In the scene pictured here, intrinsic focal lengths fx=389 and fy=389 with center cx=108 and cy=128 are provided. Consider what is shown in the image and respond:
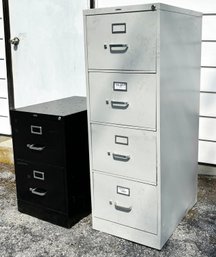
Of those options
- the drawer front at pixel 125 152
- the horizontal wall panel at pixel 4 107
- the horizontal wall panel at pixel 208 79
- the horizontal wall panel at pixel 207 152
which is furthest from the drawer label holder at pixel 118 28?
the horizontal wall panel at pixel 4 107

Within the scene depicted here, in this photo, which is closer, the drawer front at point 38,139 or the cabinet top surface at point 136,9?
the cabinet top surface at point 136,9

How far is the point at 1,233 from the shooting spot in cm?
248

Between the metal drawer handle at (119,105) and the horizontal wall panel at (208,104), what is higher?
the metal drawer handle at (119,105)

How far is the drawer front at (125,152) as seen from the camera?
7.02 ft

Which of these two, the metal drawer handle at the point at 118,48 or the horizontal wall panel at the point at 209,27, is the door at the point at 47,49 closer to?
the horizontal wall panel at the point at 209,27

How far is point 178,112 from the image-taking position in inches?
90.2

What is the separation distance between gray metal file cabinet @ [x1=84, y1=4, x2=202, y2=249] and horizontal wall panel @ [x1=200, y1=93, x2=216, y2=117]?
1.87ft

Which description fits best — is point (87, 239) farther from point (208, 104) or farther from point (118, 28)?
point (208, 104)

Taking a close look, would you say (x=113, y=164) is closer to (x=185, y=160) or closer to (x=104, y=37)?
(x=185, y=160)

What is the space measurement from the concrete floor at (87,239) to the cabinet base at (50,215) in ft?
0.09

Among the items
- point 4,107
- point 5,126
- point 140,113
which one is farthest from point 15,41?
point 140,113

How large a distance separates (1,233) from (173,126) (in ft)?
4.20

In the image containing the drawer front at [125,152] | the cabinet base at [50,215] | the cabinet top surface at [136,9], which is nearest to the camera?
the cabinet top surface at [136,9]

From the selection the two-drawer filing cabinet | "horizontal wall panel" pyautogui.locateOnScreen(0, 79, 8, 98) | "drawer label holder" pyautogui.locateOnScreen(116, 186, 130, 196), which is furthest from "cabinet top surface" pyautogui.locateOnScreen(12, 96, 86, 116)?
"horizontal wall panel" pyautogui.locateOnScreen(0, 79, 8, 98)
